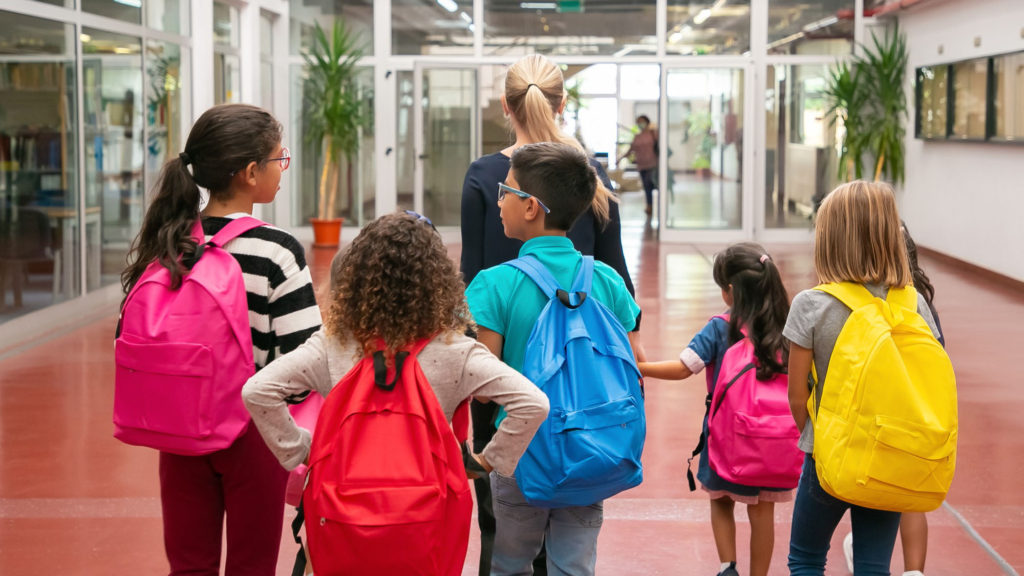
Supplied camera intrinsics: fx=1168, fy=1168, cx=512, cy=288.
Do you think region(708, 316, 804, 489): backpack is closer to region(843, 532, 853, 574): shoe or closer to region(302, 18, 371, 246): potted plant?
region(843, 532, 853, 574): shoe

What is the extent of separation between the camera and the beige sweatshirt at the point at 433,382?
1.96 m

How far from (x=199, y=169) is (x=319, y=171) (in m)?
12.6

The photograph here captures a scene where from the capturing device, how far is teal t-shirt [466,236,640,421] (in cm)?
227

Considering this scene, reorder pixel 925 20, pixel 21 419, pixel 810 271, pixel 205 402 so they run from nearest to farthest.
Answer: pixel 205 402
pixel 21 419
pixel 810 271
pixel 925 20

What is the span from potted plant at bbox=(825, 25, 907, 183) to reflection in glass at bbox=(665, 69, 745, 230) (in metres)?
1.22

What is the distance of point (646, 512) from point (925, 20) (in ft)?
34.3

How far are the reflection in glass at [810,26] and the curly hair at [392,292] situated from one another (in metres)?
13.1

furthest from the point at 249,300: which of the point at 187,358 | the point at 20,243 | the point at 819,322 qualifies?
the point at 20,243

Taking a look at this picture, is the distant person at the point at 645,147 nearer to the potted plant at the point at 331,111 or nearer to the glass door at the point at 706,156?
the glass door at the point at 706,156

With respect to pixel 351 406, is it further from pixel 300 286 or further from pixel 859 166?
pixel 859 166

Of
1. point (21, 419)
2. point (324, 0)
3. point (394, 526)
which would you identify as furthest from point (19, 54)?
point (324, 0)

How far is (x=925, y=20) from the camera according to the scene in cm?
1283

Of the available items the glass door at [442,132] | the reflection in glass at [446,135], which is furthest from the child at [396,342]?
the reflection in glass at [446,135]

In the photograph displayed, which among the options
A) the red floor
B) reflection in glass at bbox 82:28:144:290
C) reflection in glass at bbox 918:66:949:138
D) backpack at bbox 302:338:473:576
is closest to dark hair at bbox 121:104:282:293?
backpack at bbox 302:338:473:576
